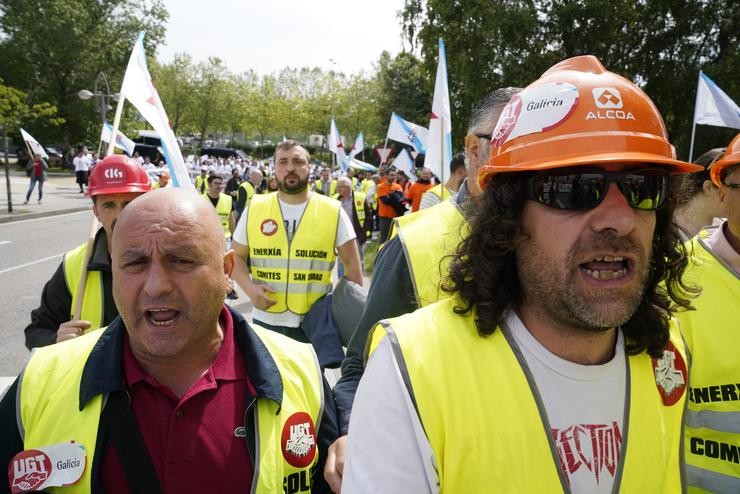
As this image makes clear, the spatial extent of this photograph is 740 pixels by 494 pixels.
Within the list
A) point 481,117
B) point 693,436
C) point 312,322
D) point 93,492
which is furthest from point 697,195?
point 93,492

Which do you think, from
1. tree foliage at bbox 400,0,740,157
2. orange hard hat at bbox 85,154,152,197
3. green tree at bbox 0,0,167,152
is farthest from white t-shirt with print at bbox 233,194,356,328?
green tree at bbox 0,0,167,152

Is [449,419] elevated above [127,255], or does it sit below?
below

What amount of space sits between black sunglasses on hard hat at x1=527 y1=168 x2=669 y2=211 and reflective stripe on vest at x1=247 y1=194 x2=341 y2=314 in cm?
331

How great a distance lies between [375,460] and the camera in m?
1.39

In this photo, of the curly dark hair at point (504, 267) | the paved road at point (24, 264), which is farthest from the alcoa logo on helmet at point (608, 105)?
the paved road at point (24, 264)

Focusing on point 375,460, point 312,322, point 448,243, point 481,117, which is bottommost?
point 312,322

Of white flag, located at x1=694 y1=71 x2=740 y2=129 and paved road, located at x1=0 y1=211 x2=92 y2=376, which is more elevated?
white flag, located at x1=694 y1=71 x2=740 y2=129

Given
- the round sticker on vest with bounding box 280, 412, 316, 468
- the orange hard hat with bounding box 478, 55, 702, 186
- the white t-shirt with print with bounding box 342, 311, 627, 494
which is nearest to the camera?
the white t-shirt with print with bounding box 342, 311, 627, 494

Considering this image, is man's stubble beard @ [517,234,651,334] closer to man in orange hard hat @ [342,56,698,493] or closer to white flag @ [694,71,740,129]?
man in orange hard hat @ [342,56,698,493]

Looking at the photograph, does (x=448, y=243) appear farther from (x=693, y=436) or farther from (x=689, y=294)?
(x=693, y=436)

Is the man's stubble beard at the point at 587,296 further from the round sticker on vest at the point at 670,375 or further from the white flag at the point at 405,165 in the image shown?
the white flag at the point at 405,165

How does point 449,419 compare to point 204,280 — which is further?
point 204,280

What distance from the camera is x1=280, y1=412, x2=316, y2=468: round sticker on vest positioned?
1.91 m

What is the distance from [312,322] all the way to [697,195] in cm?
267
